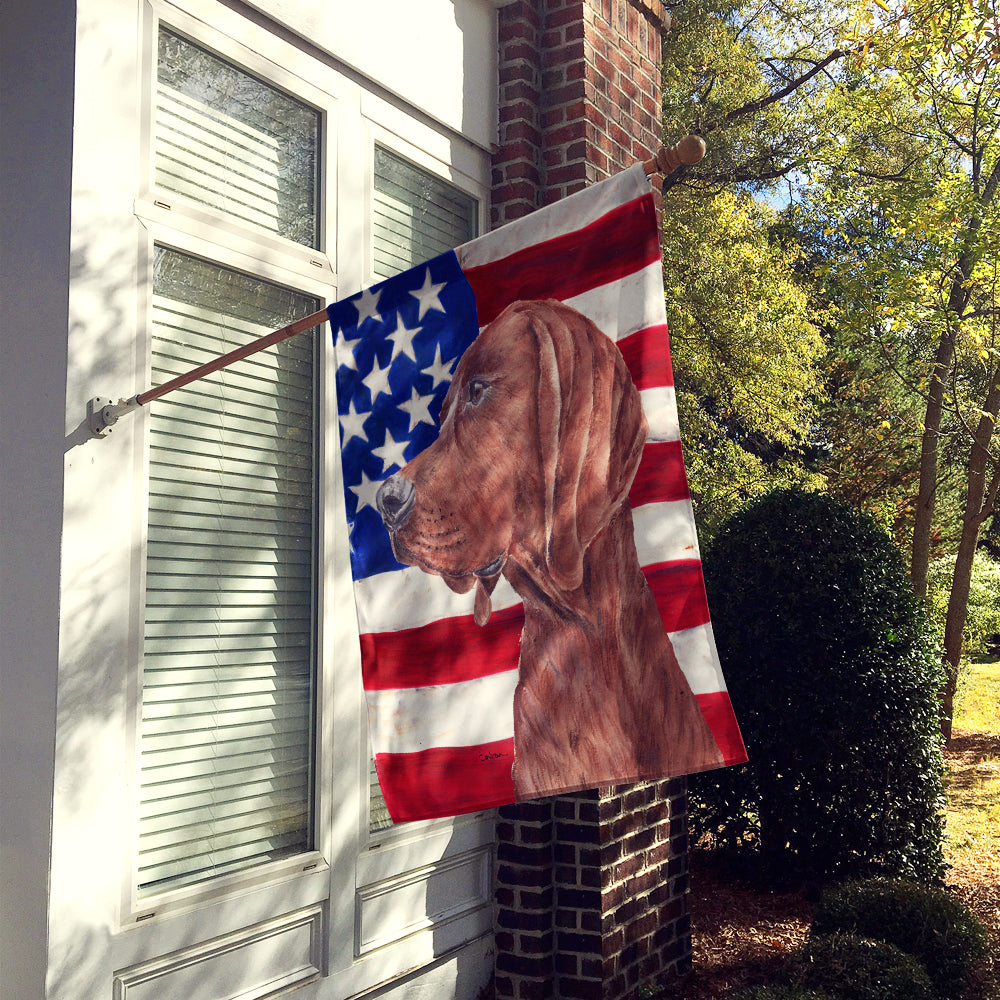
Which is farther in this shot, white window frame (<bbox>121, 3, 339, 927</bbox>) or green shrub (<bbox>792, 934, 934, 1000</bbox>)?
green shrub (<bbox>792, 934, 934, 1000</bbox>)

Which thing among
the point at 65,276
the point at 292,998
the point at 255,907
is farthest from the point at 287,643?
the point at 65,276

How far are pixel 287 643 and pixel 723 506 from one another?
341 inches

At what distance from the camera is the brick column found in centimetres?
440

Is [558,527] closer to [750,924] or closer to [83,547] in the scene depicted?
[83,547]

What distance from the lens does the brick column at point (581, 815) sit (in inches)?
173

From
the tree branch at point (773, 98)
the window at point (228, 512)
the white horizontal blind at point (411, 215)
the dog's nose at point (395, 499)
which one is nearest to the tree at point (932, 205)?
the tree branch at point (773, 98)

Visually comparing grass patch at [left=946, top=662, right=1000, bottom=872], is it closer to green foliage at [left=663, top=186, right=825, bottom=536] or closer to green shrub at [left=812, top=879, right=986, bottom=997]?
green shrub at [left=812, top=879, right=986, bottom=997]

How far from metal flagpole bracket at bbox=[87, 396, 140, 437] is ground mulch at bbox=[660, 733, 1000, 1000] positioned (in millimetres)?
3600

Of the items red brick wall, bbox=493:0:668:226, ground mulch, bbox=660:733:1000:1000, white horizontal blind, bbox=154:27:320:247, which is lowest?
ground mulch, bbox=660:733:1000:1000

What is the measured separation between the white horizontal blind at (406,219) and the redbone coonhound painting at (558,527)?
63.3 inches

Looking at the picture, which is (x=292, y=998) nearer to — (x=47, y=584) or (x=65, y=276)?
(x=47, y=584)

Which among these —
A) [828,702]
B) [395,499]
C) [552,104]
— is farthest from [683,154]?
[828,702]

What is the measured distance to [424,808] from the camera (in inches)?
96.4

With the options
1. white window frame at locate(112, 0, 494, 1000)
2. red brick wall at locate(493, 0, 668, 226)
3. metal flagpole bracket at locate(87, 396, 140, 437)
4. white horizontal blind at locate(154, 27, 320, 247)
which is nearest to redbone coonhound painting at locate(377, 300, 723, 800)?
metal flagpole bracket at locate(87, 396, 140, 437)
